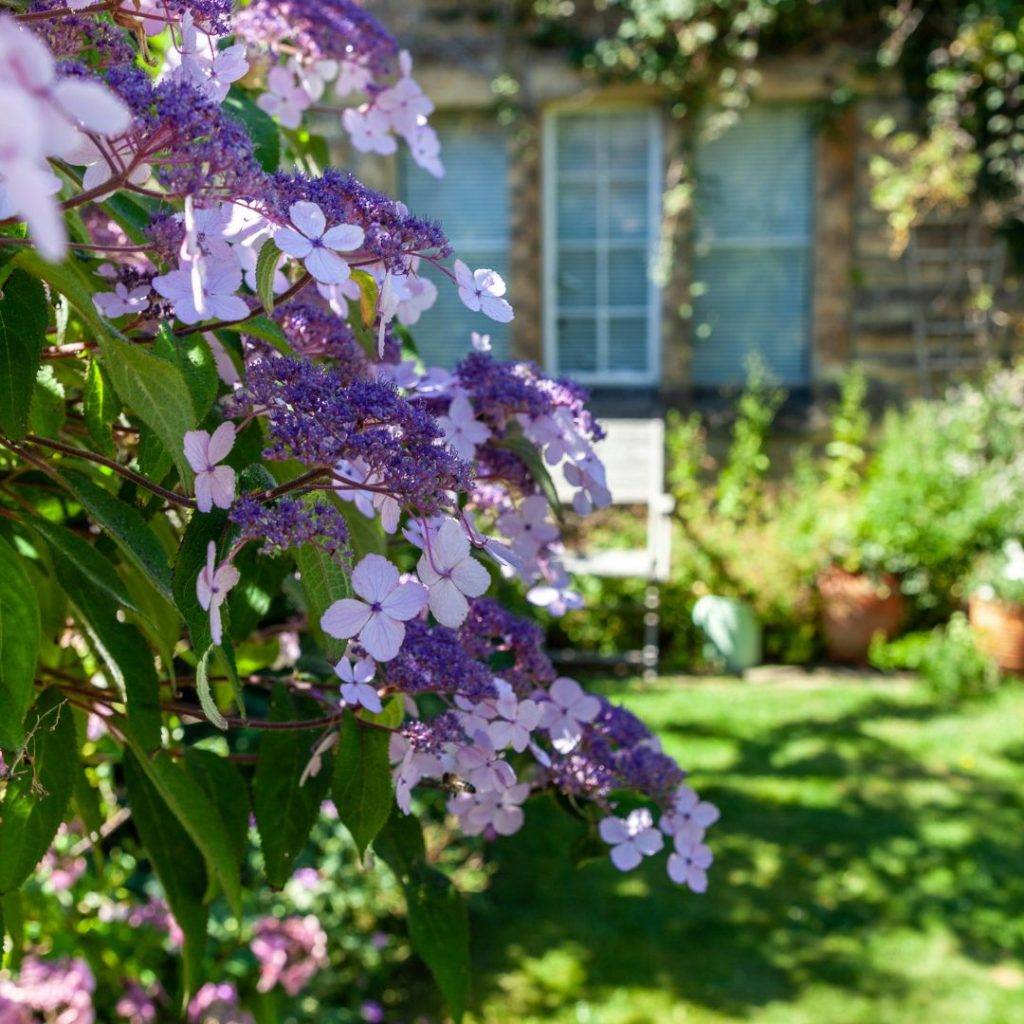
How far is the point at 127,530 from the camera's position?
2.15 ft

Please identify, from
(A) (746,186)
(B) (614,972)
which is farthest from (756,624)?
(B) (614,972)

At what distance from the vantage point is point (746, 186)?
6.13 m

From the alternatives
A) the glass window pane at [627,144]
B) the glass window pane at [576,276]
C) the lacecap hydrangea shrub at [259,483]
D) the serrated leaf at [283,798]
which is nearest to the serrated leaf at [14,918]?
the lacecap hydrangea shrub at [259,483]

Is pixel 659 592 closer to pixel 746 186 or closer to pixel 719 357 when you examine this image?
pixel 719 357

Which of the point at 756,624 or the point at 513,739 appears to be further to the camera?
the point at 756,624

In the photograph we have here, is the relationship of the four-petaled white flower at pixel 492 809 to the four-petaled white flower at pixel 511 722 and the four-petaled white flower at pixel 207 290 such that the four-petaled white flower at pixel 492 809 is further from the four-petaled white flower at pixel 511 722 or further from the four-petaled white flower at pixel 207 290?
the four-petaled white flower at pixel 207 290

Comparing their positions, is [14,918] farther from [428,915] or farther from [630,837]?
[630,837]

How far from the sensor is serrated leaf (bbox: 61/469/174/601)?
640 mm

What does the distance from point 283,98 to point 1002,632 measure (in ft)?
15.3

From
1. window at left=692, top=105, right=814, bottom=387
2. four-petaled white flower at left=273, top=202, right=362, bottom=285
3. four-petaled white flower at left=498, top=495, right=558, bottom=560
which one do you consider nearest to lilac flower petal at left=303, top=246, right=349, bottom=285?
four-petaled white flower at left=273, top=202, right=362, bottom=285

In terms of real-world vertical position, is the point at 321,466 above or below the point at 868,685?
above

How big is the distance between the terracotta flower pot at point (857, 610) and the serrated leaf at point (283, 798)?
4.83m

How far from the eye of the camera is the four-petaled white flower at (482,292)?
0.63 metres

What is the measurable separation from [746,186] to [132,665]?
5.82 meters
